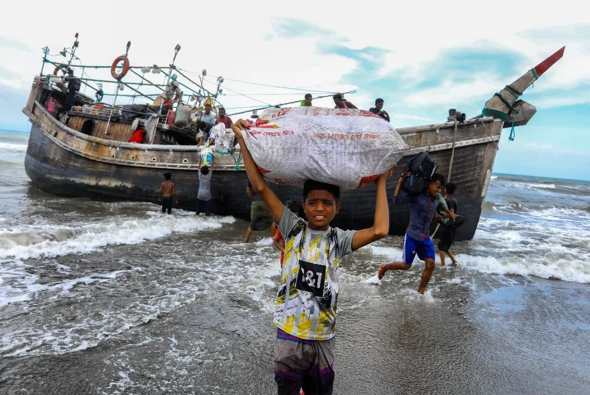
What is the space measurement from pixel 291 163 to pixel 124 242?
560 cm

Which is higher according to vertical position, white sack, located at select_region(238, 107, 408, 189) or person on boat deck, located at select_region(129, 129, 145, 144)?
white sack, located at select_region(238, 107, 408, 189)

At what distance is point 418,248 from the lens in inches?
Answer: 196

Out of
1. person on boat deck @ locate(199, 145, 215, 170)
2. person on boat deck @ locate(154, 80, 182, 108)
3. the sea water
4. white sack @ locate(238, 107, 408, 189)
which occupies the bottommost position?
the sea water

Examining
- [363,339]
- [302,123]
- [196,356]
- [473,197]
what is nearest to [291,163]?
[302,123]

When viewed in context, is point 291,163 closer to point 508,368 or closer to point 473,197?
point 508,368

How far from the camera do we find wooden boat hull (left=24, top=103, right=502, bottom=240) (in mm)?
8406

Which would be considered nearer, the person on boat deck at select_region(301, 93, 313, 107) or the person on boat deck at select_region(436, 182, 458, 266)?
the person on boat deck at select_region(436, 182, 458, 266)

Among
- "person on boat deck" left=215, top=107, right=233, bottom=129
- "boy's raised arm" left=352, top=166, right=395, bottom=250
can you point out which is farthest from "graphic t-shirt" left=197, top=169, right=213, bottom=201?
"boy's raised arm" left=352, top=166, right=395, bottom=250

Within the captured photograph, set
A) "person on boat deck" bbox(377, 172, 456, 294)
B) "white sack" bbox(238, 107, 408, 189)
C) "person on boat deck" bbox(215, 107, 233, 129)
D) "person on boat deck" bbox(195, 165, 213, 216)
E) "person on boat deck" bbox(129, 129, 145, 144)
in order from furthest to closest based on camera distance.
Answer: "person on boat deck" bbox(129, 129, 145, 144) < "person on boat deck" bbox(215, 107, 233, 129) < "person on boat deck" bbox(195, 165, 213, 216) < "person on boat deck" bbox(377, 172, 456, 294) < "white sack" bbox(238, 107, 408, 189)

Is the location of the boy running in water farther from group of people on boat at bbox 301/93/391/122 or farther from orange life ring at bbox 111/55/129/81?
orange life ring at bbox 111/55/129/81

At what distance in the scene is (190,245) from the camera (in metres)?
7.04

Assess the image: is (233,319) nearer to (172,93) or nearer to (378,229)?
(378,229)

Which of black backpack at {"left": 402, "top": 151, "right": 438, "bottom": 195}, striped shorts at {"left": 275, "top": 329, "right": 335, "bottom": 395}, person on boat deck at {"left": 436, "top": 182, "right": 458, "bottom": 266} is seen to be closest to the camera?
striped shorts at {"left": 275, "top": 329, "right": 335, "bottom": 395}

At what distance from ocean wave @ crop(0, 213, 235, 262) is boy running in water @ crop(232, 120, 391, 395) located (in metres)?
4.90
